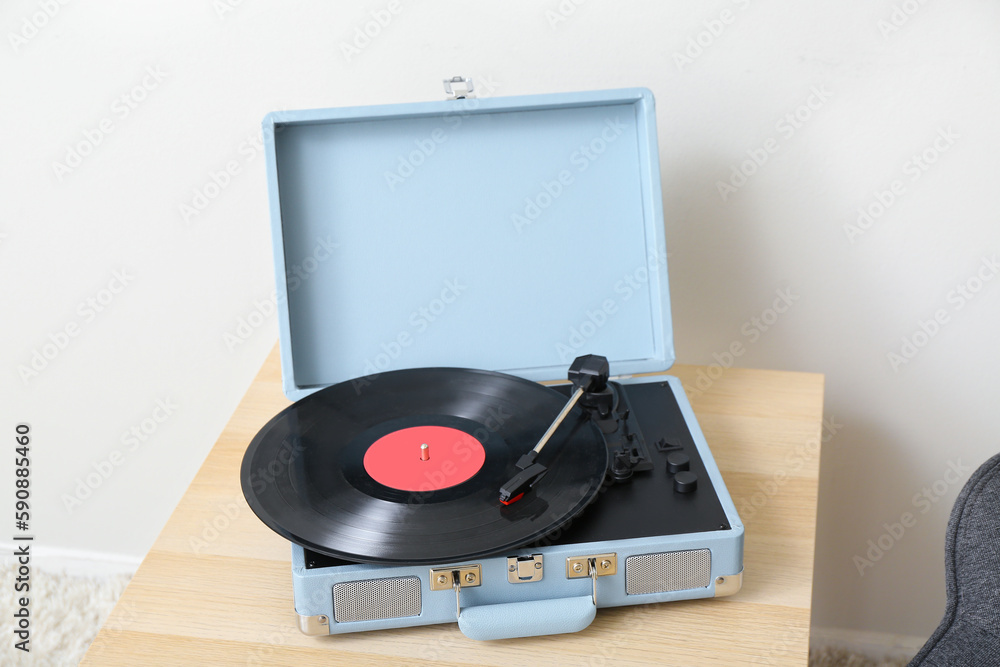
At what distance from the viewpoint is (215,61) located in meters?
1.41

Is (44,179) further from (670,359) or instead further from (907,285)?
(907,285)

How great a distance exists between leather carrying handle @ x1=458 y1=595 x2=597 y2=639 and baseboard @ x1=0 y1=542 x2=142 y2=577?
4.39 feet

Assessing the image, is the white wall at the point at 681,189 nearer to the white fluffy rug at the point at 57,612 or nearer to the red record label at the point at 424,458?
the white fluffy rug at the point at 57,612

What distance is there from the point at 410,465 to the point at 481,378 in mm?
193

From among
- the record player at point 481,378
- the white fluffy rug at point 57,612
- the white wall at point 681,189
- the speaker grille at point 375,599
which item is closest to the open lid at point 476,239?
the record player at point 481,378

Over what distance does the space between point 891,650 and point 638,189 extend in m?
1.14

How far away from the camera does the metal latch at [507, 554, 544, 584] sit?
34.3 inches

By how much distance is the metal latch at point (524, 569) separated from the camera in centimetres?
87

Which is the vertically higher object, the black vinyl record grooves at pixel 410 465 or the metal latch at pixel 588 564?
the black vinyl record grooves at pixel 410 465

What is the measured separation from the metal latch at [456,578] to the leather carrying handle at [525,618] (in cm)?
2

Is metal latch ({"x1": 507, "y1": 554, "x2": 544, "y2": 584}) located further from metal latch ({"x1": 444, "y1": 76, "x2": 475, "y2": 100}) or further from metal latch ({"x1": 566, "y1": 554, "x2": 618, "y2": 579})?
metal latch ({"x1": 444, "y1": 76, "x2": 475, "y2": 100})

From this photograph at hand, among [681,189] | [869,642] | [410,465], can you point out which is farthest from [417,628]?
[869,642]

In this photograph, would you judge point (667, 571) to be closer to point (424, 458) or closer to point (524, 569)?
point (524, 569)

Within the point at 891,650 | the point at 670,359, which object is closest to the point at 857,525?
the point at 891,650
